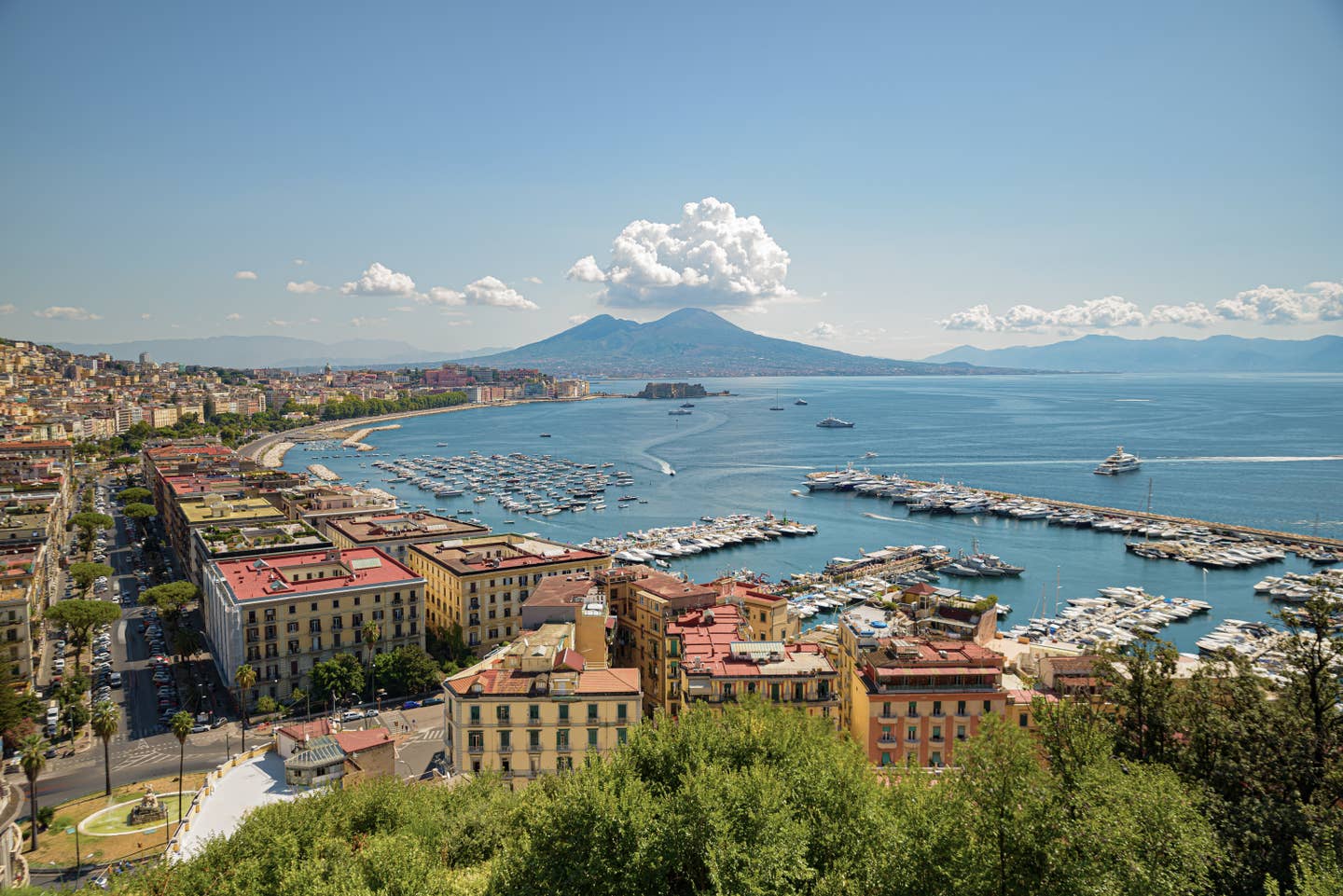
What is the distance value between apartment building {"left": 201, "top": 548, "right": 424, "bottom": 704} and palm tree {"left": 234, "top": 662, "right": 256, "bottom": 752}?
44cm

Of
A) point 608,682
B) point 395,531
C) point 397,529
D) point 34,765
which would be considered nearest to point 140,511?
point 397,529

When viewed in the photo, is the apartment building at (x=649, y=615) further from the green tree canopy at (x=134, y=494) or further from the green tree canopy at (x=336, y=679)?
the green tree canopy at (x=134, y=494)

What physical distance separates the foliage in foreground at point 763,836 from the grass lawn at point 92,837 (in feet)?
26.0

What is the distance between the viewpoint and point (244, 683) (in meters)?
23.0

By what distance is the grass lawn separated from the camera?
16.7 meters

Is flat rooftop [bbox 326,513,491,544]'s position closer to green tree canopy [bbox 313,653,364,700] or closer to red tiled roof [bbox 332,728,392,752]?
green tree canopy [bbox 313,653,364,700]

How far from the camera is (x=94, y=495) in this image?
202 feet

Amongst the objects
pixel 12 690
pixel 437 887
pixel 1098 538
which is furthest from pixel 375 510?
pixel 1098 538

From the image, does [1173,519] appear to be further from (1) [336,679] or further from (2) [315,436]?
(2) [315,436]

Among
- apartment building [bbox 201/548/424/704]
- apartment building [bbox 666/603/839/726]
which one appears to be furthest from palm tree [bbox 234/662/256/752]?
apartment building [bbox 666/603/839/726]

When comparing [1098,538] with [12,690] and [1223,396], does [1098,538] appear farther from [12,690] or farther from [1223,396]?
[1223,396]

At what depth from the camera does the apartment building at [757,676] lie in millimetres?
17891

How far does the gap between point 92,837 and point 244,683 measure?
572 cm

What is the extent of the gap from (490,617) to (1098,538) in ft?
150
